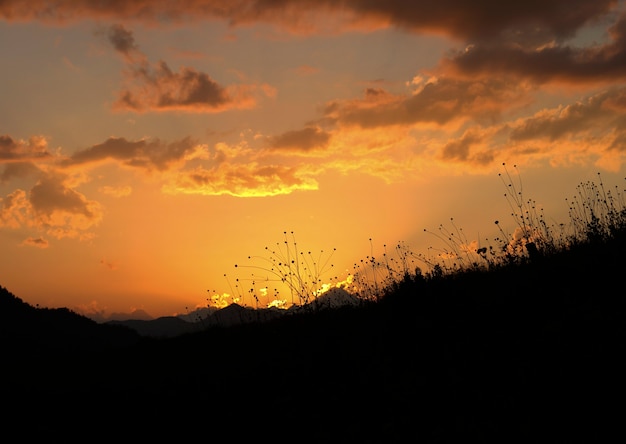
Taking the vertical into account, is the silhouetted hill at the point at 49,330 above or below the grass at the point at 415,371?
above

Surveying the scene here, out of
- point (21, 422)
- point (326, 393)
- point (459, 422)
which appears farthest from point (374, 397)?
point (21, 422)

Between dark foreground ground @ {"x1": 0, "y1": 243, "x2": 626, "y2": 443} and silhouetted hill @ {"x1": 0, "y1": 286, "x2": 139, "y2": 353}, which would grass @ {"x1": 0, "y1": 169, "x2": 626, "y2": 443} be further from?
silhouetted hill @ {"x1": 0, "y1": 286, "x2": 139, "y2": 353}

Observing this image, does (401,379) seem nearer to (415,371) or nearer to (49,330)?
(415,371)

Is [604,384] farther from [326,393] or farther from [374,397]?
[326,393]

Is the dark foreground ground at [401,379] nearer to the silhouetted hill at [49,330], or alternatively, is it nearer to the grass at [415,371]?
the grass at [415,371]

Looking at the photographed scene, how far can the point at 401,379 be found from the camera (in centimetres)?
639

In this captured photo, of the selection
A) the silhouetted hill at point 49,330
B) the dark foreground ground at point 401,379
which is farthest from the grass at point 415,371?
the silhouetted hill at point 49,330

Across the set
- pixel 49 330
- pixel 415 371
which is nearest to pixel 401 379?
pixel 415 371

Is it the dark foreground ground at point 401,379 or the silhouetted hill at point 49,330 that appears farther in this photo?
the silhouetted hill at point 49,330

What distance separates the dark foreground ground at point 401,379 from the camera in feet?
16.8

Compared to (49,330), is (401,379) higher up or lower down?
lower down

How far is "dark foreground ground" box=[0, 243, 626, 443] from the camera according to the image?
5125mm

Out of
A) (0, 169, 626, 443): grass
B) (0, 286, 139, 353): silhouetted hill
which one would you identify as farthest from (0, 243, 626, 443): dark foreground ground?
(0, 286, 139, 353): silhouetted hill

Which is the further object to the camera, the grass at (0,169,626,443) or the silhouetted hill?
the silhouetted hill
